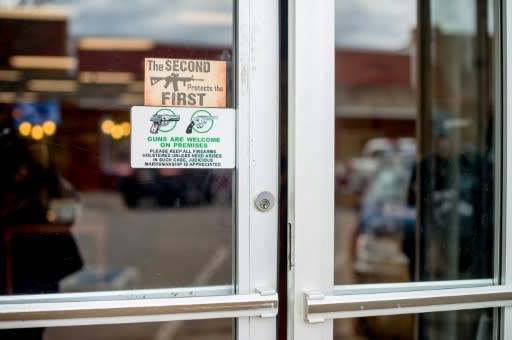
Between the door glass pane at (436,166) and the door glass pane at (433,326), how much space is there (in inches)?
7.3

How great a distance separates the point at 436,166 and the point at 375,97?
950cm

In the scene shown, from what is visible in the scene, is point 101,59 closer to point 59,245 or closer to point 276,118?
point 59,245

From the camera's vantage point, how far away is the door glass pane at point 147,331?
1.82m

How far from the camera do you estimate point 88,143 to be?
3.36m

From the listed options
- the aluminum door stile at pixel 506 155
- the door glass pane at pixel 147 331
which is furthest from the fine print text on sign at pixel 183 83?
the aluminum door stile at pixel 506 155

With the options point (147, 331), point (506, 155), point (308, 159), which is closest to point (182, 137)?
point (308, 159)

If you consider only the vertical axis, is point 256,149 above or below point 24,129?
below

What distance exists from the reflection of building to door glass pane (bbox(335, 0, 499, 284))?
8.29 feet

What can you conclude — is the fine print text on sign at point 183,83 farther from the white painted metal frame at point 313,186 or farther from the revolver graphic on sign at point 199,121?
the white painted metal frame at point 313,186

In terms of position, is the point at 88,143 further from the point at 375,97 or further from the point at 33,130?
the point at 375,97

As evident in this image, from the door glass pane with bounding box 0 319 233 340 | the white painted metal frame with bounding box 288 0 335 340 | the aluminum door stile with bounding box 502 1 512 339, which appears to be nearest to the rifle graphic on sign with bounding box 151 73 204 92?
the white painted metal frame with bounding box 288 0 335 340

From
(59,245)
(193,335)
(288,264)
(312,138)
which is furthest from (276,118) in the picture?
(193,335)

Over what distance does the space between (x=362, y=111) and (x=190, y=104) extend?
1149 centimetres

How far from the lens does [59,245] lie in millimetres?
1897
